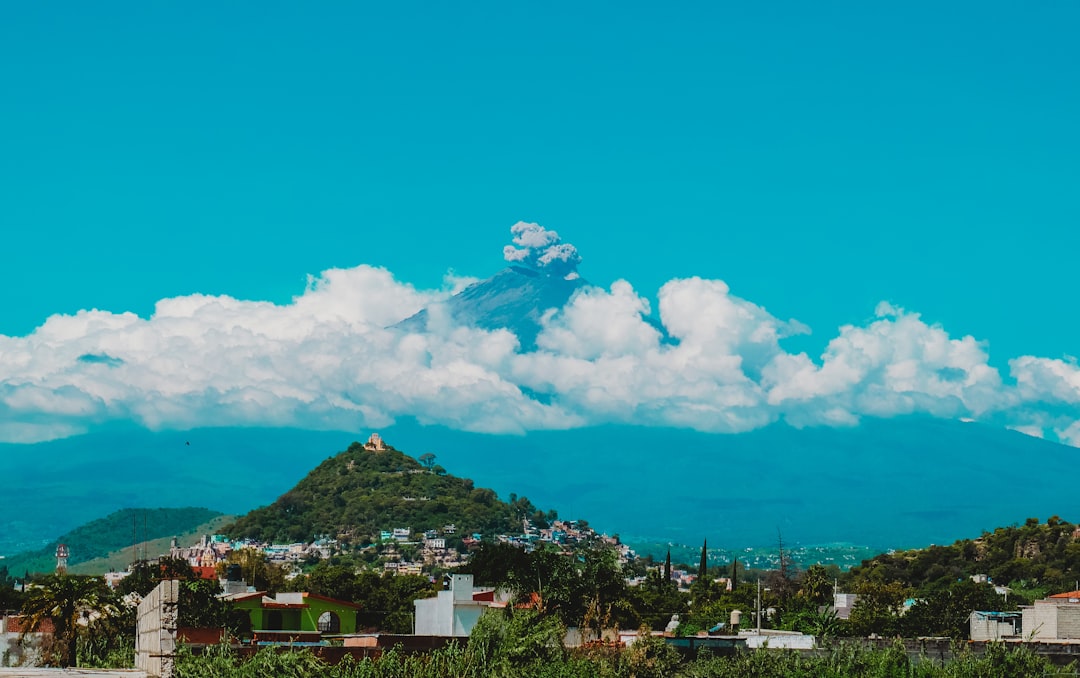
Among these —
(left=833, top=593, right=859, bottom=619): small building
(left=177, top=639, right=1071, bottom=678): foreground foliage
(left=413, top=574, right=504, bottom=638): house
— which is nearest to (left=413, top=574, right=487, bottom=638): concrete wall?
(left=413, top=574, right=504, bottom=638): house

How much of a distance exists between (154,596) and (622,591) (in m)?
40.7

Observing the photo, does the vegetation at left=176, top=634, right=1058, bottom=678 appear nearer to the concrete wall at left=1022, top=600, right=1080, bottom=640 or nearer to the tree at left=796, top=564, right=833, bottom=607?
the concrete wall at left=1022, top=600, right=1080, bottom=640

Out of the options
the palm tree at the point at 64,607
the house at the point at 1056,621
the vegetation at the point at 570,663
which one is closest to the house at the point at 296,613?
the palm tree at the point at 64,607

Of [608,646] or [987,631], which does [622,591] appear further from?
[608,646]

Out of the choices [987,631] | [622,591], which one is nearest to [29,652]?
[622,591]

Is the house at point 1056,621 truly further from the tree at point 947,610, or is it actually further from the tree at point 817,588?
the tree at point 817,588

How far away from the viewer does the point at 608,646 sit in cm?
4312

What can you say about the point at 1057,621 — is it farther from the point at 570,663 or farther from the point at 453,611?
the point at 570,663

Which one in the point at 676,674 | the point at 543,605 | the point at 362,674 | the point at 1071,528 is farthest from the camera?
the point at 1071,528

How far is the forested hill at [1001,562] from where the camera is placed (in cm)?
11638

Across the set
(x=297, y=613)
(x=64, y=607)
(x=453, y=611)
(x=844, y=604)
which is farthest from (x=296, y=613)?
(x=844, y=604)

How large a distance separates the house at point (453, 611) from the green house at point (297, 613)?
3.22 meters

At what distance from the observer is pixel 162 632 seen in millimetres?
25844

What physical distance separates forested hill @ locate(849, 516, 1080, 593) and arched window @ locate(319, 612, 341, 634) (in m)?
64.5
